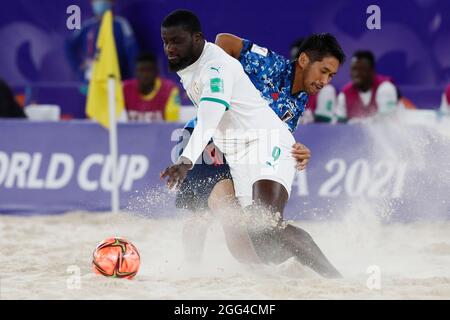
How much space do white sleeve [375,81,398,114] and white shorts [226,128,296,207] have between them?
4.64 metres

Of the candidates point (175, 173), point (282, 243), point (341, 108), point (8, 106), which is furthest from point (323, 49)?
point (8, 106)

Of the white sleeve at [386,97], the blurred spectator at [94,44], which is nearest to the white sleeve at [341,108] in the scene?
the white sleeve at [386,97]

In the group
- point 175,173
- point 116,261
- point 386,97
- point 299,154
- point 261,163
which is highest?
point 386,97

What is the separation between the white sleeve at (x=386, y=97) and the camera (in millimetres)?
10461

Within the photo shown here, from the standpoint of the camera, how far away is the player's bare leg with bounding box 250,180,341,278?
5883mm

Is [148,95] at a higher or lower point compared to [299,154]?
higher

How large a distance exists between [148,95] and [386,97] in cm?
301

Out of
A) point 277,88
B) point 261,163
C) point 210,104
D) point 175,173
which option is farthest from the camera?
point 277,88

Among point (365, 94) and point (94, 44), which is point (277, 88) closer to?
point (365, 94)

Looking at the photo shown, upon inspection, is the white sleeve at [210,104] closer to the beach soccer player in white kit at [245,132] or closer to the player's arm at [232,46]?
the beach soccer player in white kit at [245,132]

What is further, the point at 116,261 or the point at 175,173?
the point at 116,261

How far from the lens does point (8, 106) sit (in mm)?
10656

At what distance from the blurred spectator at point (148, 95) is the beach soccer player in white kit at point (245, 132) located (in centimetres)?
504

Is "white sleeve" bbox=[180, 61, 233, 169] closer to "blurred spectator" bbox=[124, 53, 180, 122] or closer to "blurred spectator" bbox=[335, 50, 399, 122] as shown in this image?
"blurred spectator" bbox=[335, 50, 399, 122]
